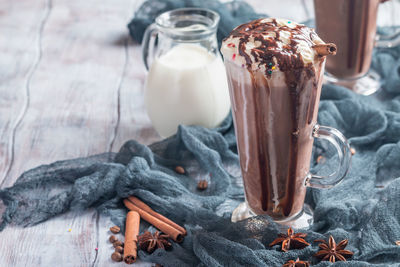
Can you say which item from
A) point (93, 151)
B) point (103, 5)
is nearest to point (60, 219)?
point (93, 151)

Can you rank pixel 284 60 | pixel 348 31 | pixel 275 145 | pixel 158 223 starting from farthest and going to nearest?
1. pixel 348 31
2. pixel 158 223
3. pixel 275 145
4. pixel 284 60

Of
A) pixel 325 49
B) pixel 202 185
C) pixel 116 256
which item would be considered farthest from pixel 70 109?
pixel 325 49

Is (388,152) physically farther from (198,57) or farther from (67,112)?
(67,112)

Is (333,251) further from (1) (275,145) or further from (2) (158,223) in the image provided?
(2) (158,223)

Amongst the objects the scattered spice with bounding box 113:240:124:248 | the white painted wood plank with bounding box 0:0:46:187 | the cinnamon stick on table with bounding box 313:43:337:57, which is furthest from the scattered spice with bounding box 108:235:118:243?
the cinnamon stick on table with bounding box 313:43:337:57

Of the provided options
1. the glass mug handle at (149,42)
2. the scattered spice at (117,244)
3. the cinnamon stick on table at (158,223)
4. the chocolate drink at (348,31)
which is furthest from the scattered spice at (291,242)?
the chocolate drink at (348,31)

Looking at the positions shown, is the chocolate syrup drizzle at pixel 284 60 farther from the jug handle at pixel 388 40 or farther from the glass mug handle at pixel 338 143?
the jug handle at pixel 388 40
